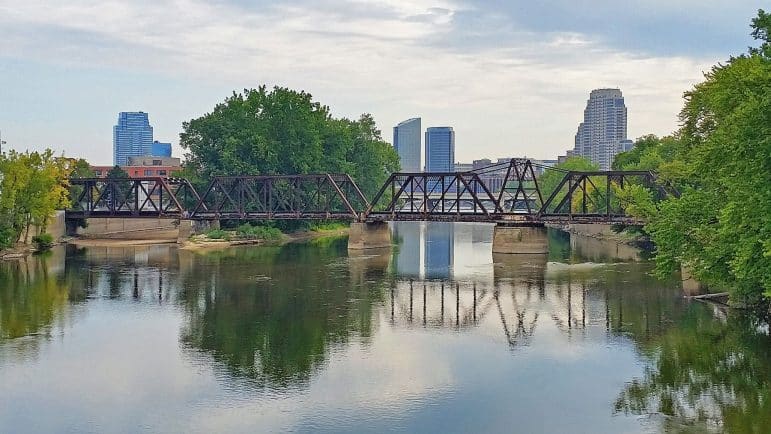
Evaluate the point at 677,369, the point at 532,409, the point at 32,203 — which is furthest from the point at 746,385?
the point at 32,203

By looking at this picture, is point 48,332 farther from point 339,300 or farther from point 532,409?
point 532,409

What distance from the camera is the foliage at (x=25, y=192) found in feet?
274

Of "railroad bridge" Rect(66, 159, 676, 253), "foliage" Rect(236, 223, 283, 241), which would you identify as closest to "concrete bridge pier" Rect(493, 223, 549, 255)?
"railroad bridge" Rect(66, 159, 676, 253)

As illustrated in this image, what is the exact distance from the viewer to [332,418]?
29406 millimetres

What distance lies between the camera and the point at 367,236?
9850 cm

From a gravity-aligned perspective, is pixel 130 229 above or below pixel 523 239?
above

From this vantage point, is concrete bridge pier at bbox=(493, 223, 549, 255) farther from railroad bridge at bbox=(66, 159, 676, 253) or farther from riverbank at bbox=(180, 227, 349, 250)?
riverbank at bbox=(180, 227, 349, 250)

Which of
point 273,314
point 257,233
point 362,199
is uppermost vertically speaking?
point 362,199

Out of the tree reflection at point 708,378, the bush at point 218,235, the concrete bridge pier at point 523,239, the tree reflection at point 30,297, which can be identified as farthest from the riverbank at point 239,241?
the tree reflection at point 708,378

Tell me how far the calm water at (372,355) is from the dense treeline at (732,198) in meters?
3.77

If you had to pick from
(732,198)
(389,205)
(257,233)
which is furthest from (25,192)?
(732,198)

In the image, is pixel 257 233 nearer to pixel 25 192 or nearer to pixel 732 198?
pixel 25 192

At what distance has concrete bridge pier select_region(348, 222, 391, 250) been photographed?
319 feet

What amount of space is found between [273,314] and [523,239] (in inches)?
1753
